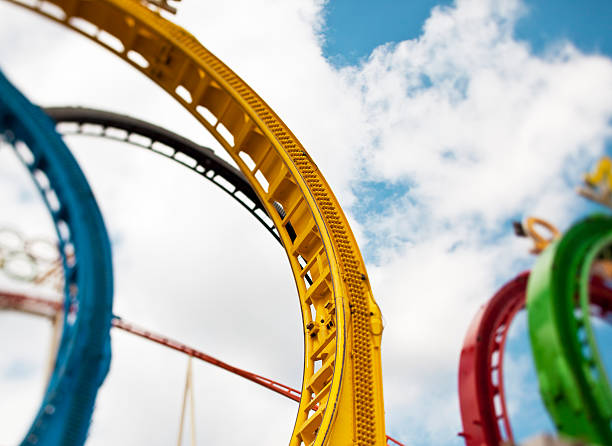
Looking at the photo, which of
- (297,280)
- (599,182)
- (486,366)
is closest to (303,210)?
(297,280)

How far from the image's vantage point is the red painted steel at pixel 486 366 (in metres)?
7.33

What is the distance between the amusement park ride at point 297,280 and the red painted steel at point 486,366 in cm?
2

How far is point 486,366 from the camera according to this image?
25.2 ft

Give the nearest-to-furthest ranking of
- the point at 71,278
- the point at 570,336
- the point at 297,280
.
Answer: the point at 570,336
the point at 71,278
the point at 297,280

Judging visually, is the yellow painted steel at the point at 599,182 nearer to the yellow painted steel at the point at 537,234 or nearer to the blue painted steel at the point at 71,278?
the yellow painted steel at the point at 537,234

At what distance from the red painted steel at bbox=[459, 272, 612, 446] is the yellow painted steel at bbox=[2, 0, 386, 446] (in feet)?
4.04

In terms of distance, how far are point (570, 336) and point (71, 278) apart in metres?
4.99

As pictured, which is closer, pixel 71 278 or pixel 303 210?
pixel 71 278

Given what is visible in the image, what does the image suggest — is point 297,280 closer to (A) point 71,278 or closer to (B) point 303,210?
(B) point 303,210

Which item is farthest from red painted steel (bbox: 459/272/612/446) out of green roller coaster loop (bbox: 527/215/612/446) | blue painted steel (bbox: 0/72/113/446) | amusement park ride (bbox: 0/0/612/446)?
blue painted steel (bbox: 0/72/113/446)

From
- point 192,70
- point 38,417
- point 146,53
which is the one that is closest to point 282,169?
point 192,70

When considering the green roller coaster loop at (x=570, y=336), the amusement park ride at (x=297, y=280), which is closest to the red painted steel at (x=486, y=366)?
the amusement park ride at (x=297, y=280)

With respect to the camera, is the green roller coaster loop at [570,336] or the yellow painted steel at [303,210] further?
the yellow painted steel at [303,210]

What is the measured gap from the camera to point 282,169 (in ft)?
33.1
